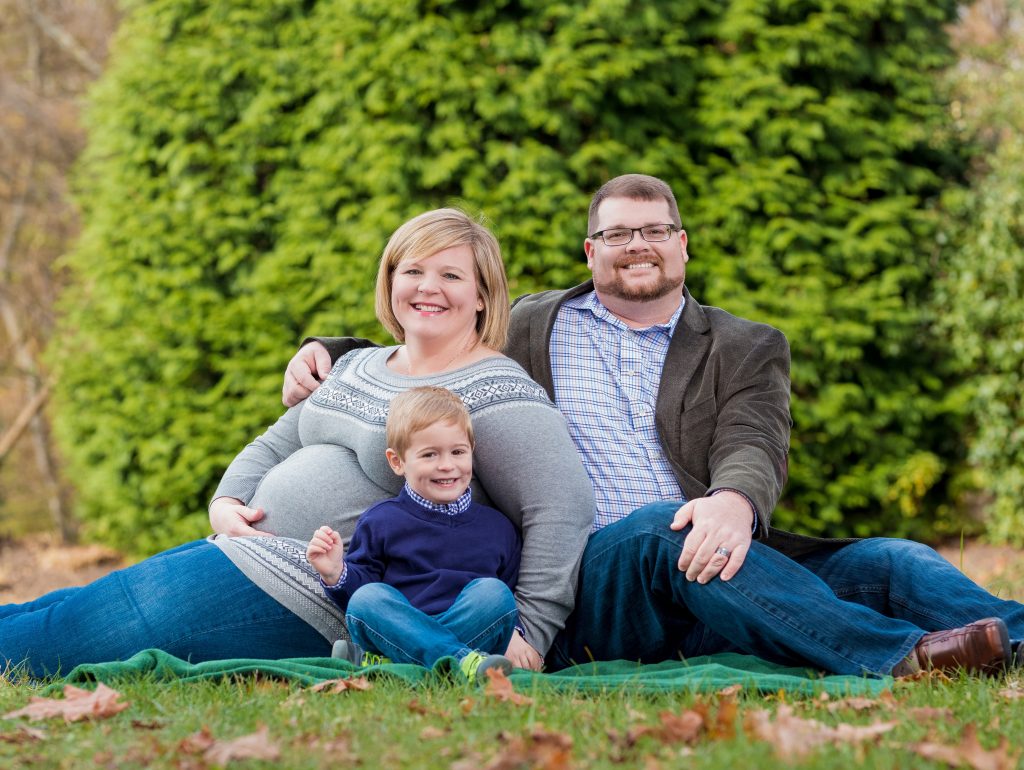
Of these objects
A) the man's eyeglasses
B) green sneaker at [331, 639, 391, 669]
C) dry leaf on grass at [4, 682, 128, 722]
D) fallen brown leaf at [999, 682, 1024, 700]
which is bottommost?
fallen brown leaf at [999, 682, 1024, 700]

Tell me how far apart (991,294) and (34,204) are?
337 inches

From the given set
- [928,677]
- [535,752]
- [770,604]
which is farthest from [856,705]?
[535,752]

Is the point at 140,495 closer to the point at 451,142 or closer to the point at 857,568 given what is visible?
the point at 451,142

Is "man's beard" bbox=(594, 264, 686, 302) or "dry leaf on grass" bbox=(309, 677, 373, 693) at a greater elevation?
"man's beard" bbox=(594, 264, 686, 302)

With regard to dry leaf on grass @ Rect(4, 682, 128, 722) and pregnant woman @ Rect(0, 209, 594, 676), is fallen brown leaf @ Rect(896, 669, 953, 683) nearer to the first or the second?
pregnant woman @ Rect(0, 209, 594, 676)

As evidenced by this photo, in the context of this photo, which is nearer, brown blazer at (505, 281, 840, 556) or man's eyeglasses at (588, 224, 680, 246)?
brown blazer at (505, 281, 840, 556)

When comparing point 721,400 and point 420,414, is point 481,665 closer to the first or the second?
point 420,414

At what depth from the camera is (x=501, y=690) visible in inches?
110

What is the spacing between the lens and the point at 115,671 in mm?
3186

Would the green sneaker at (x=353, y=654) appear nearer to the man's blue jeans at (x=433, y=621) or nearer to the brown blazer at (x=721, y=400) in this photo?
the man's blue jeans at (x=433, y=621)

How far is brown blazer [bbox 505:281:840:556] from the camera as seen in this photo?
11.9ft

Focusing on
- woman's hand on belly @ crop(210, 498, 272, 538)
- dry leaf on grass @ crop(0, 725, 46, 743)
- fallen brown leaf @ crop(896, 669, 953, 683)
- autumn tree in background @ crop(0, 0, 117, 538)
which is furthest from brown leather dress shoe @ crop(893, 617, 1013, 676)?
autumn tree in background @ crop(0, 0, 117, 538)

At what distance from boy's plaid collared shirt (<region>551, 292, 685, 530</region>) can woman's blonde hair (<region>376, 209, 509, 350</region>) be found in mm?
313

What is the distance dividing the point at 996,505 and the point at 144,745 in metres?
5.77
